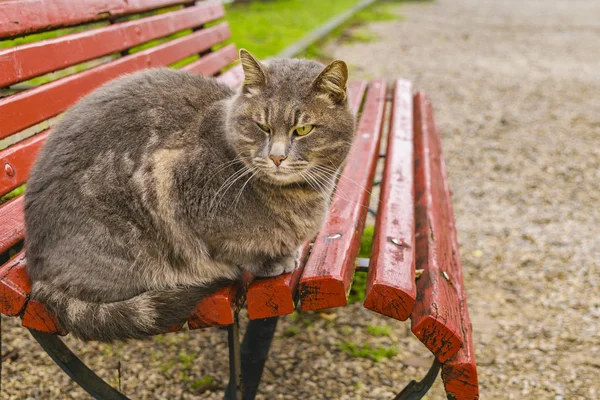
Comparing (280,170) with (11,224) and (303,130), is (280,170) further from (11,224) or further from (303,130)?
(11,224)

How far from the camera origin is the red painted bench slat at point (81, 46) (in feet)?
6.81

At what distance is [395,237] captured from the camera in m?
2.12

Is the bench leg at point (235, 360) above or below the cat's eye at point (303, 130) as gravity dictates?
below

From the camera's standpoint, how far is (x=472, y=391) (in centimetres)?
177

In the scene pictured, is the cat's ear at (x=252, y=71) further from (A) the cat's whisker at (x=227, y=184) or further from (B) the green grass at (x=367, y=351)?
(B) the green grass at (x=367, y=351)

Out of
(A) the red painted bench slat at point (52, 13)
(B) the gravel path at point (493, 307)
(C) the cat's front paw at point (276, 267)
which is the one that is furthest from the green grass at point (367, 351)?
(A) the red painted bench slat at point (52, 13)

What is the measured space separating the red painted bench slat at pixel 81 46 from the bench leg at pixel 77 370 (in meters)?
0.86

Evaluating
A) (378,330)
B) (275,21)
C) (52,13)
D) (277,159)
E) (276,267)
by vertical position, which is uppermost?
(52,13)

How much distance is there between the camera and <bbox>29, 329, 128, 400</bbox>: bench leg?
1944 millimetres

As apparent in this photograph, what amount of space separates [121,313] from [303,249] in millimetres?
683

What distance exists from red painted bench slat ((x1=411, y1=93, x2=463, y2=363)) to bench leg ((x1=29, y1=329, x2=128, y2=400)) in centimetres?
102

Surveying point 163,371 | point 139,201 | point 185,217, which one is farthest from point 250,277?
point 163,371

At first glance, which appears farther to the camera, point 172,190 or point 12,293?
point 172,190

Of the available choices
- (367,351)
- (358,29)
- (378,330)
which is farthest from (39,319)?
(358,29)
